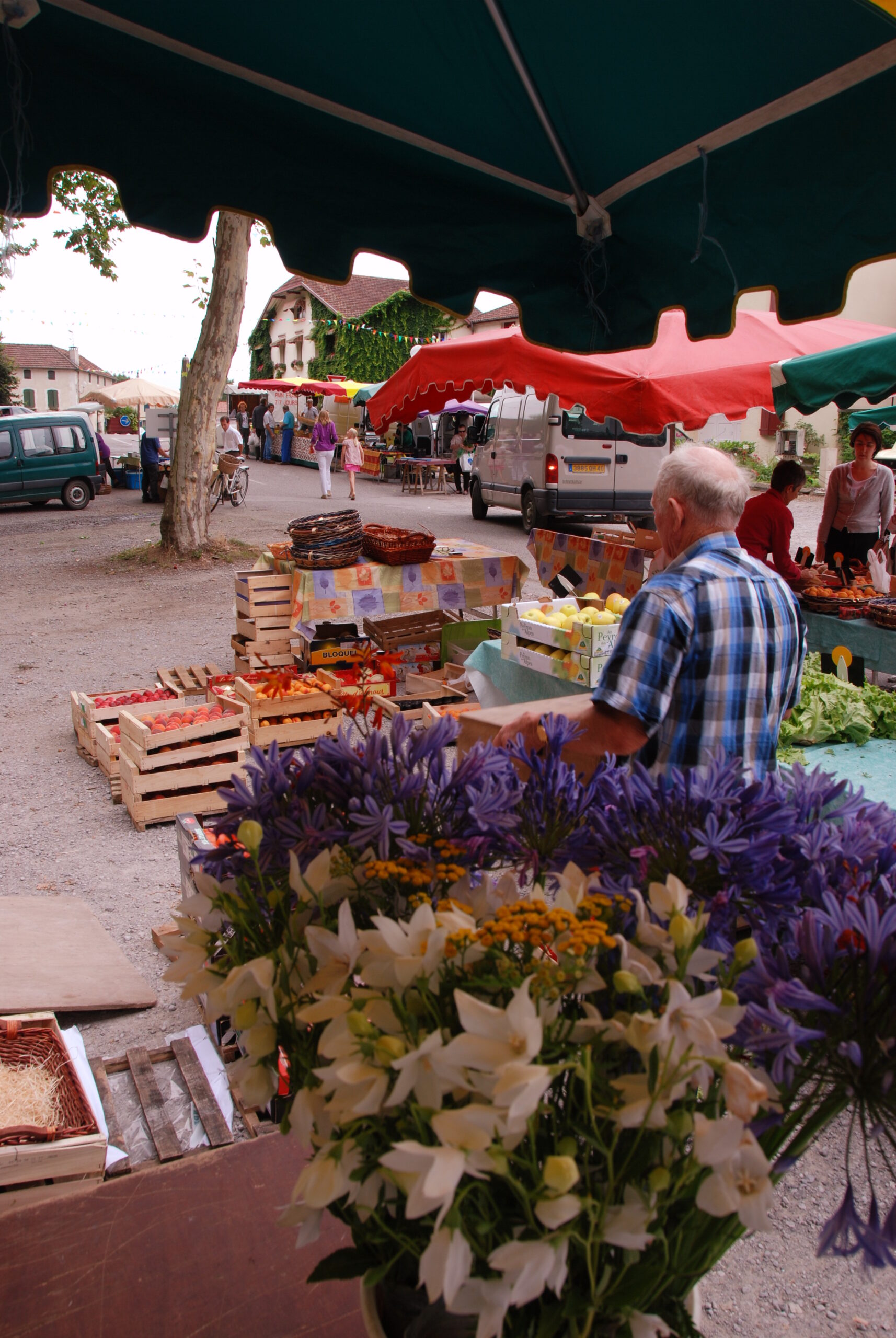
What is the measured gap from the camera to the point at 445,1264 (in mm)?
648

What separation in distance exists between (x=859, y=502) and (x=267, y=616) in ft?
16.5

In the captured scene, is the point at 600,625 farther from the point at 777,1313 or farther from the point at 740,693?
the point at 777,1313

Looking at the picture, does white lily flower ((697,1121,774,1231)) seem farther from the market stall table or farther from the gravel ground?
the market stall table

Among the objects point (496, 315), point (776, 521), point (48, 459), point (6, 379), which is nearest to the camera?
point (776, 521)

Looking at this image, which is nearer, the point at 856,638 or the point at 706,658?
the point at 706,658

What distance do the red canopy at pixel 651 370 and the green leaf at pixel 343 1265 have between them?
4.91 m

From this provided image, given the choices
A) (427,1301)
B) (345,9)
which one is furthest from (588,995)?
(345,9)

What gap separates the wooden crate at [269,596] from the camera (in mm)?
6730

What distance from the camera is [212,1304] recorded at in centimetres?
123

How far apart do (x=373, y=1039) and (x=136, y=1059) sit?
Result: 2467 mm

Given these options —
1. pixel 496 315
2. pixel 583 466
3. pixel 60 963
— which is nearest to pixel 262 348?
pixel 496 315

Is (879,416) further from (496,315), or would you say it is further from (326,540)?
(496,315)

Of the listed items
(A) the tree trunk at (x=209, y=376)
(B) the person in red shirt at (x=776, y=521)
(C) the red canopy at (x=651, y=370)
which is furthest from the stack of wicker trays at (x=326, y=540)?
(A) the tree trunk at (x=209, y=376)

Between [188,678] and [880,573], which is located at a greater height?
[880,573]
